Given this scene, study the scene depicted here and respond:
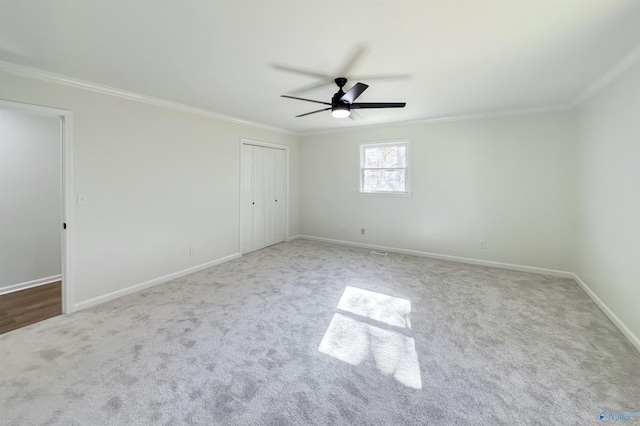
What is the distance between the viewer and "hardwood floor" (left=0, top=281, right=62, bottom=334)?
2.74m

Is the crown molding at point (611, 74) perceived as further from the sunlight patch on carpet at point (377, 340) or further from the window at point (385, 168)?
the sunlight patch on carpet at point (377, 340)

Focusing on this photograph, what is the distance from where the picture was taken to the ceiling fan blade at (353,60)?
219cm

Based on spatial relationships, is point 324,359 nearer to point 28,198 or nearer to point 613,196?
point 613,196

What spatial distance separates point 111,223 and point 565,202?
19.8 feet

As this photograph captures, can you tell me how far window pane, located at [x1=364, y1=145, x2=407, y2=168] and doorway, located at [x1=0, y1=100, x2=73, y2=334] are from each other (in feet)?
15.3

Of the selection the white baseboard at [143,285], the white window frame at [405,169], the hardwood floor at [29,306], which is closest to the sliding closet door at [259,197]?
the white baseboard at [143,285]

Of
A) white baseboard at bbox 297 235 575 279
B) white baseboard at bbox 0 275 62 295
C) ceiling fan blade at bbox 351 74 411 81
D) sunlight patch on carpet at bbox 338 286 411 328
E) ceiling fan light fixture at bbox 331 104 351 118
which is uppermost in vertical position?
ceiling fan blade at bbox 351 74 411 81

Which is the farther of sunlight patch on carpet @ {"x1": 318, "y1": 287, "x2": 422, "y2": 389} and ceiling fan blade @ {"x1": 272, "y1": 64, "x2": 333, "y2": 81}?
ceiling fan blade @ {"x1": 272, "y1": 64, "x2": 333, "y2": 81}

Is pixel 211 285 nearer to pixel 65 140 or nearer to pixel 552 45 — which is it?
pixel 65 140

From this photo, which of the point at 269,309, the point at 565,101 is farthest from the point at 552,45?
the point at 269,309

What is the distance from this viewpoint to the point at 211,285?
3604 mm

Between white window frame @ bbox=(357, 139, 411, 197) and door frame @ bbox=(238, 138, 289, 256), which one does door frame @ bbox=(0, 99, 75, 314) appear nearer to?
door frame @ bbox=(238, 138, 289, 256)

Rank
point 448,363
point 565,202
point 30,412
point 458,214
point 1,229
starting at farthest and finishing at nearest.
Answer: point 458,214
point 565,202
point 1,229
point 448,363
point 30,412

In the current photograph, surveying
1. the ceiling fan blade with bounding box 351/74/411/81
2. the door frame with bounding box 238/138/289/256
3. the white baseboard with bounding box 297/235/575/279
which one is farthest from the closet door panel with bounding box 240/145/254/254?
the ceiling fan blade with bounding box 351/74/411/81
